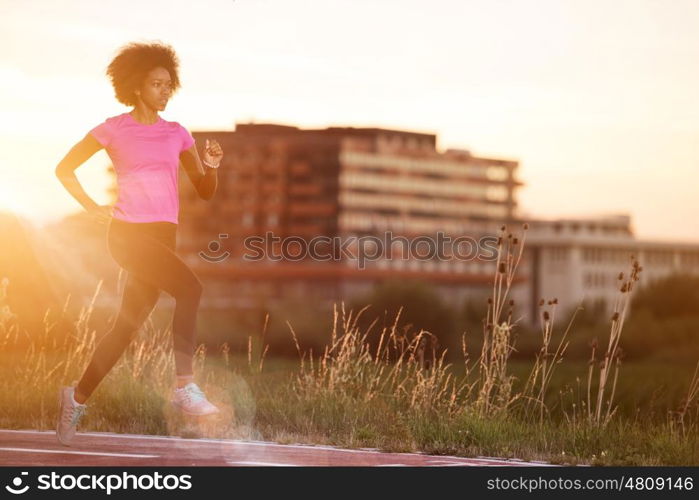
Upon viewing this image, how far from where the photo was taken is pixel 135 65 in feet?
26.3

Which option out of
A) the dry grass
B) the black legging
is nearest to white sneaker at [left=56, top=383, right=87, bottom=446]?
the black legging

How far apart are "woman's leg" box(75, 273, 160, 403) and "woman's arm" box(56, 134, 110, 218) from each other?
0.58 metres

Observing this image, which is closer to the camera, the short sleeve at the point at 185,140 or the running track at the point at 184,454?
the running track at the point at 184,454

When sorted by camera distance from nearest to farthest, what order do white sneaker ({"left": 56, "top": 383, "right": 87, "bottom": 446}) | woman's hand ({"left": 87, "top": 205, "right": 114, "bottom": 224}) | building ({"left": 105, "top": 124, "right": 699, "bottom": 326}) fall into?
woman's hand ({"left": 87, "top": 205, "right": 114, "bottom": 224}), white sneaker ({"left": 56, "top": 383, "right": 87, "bottom": 446}), building ({"left": 105, "top": 124, "right": 699, "bottom": 326})

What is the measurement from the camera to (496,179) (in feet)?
579

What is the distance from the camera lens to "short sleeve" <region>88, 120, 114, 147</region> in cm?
797

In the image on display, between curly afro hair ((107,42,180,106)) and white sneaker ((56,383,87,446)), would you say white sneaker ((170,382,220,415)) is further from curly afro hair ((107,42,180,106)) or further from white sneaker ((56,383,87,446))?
curly afro hair ((107,42,180,106))

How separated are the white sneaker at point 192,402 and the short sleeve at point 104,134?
1581mm

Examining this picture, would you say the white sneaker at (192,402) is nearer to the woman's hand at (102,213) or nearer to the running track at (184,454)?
the running track at (184,454)

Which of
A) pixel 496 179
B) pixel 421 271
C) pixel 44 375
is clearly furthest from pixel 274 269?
pixel 44 375

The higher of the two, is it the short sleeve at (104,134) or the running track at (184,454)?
the short sleeve at (104,134)

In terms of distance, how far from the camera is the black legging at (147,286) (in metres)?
7.73
